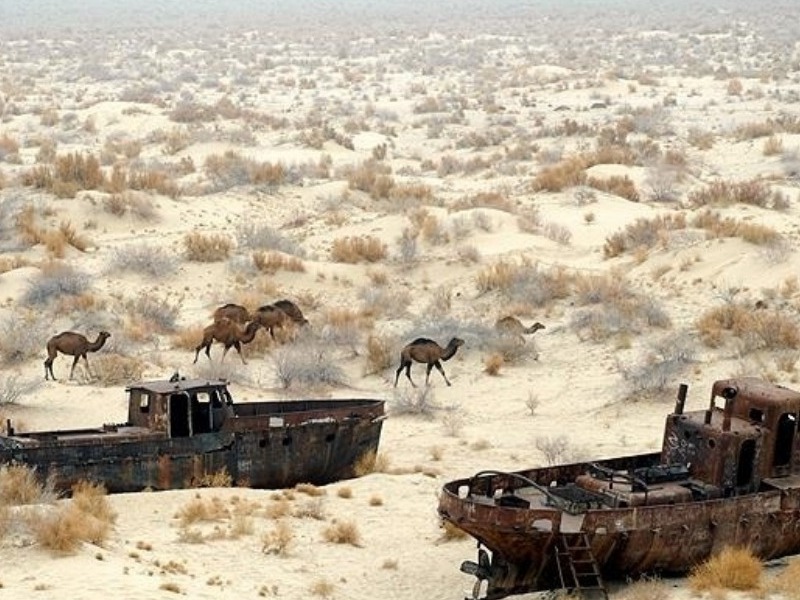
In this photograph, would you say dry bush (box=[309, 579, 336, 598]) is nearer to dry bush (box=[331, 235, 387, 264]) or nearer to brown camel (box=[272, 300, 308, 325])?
brown camel (box=[272, 300, 308, 325])

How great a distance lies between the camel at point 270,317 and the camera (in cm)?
2478

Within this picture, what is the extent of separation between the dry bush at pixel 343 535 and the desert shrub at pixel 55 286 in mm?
A: 13034

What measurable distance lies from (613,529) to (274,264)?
1773 cm

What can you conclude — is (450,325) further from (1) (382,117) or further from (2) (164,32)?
(2) (164,32)

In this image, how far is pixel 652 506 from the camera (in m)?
13.1

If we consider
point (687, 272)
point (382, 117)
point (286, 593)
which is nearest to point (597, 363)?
point (687, 272)

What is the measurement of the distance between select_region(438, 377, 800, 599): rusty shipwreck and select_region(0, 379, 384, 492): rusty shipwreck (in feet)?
12.5

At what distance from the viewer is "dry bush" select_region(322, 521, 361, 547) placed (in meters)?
15.5

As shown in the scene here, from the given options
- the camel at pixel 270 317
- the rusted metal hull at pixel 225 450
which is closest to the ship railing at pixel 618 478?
the rusted metal hull at pixel 225 450

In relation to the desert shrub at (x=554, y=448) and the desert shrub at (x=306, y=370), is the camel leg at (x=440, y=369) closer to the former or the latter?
the desert shrub at (x=306, y=370)

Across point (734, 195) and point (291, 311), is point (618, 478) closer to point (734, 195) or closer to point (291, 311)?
point (291, 311)

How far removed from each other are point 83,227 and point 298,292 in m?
6.85

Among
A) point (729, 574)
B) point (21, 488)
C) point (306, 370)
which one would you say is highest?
point (729, 574)

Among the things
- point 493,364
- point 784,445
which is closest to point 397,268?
point 493,364
